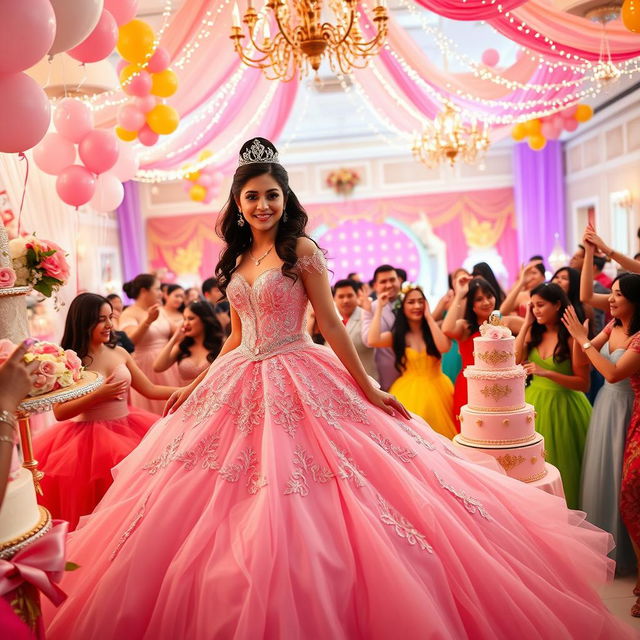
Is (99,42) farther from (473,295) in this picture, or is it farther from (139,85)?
(473,295)

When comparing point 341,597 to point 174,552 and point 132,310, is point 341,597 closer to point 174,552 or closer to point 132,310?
point 174,552

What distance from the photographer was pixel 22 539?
1.69 m

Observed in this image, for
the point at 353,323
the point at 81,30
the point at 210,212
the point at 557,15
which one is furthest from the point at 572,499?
the point at 210,212

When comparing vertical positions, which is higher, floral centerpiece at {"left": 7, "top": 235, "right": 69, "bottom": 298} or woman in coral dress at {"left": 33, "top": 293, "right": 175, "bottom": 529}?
floral centerpiece at {"left": 7, "top": 235, "right": 69, "bottom": 298}

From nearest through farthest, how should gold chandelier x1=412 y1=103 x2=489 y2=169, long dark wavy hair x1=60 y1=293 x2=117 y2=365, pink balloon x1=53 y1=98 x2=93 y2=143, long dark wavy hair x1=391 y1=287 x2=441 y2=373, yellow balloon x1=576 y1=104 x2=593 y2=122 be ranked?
1. long dark wavy hair x1=60 y1=293 x2=117 y2=365
2. long dark wavy hair x1=391 y1=287 x2=441 y2=373
3. pink balloon x1=53 y1=98 x2=93 y2=143
4. gold chandelier x1=412 y1=103 x2=489 y2=169
5. yellow balloon x1=576 y1=104 x2=593 y2=122

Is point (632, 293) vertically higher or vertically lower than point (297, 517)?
higher

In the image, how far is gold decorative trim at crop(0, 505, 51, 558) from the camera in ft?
5.41

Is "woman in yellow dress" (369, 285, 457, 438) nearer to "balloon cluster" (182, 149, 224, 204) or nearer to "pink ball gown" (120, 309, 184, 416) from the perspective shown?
"pink ball gown" (120, 309, 184, 416)

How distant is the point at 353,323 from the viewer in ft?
16.9

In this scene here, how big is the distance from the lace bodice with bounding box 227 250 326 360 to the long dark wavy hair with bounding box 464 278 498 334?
2130 millimetres

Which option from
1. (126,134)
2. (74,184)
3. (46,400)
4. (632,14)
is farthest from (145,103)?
(46,400)

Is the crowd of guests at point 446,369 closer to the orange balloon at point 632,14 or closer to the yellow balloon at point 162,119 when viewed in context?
the orange balloon at point 632,14

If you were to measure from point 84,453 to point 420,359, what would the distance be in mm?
2285

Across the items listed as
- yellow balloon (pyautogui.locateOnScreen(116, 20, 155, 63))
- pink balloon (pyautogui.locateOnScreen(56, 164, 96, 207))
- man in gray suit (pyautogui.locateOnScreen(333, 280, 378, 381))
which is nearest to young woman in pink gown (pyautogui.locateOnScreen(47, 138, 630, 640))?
man in gray suit (pyautogui.locateOnScreen(333, 280, 378, 381))
